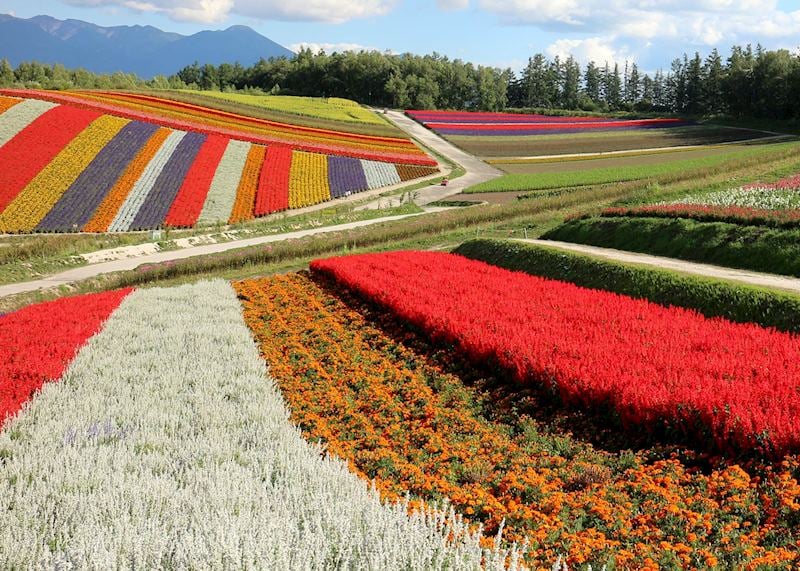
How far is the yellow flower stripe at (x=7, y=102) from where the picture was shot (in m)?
56.9

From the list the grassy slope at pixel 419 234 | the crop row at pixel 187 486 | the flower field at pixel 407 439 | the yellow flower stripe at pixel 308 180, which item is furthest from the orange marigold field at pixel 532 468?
the yellow flower stripe at pixel 308 180

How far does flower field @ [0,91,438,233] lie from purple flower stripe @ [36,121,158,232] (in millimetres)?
70

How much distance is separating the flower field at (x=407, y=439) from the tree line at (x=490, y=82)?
302ft

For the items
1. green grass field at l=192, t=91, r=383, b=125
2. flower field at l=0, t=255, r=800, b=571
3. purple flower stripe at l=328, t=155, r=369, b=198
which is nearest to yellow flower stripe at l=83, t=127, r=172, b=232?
purple flower stripe at l=328, t=155, r=369, b=198

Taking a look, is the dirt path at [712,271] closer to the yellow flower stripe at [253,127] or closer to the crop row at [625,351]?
the crop row at [625,351]

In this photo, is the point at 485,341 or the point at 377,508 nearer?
the point at 377,508

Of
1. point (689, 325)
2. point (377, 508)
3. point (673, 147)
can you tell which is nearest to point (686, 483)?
point (377, 508)

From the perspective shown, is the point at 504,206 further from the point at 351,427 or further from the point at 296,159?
the point at 351,427

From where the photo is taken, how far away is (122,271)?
31.4 m

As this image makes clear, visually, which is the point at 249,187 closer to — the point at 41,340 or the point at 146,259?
the point at 146,259

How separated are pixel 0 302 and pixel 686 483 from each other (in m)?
25.9

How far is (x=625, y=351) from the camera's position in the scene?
12.8m

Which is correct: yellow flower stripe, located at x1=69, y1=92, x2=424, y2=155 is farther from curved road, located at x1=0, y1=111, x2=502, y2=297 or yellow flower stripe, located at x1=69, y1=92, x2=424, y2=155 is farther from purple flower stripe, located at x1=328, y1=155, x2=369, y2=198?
curved road, located at x1=0, y1=111, x2=502, y2=297

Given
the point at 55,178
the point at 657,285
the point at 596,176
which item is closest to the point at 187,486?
the point at 657,285
